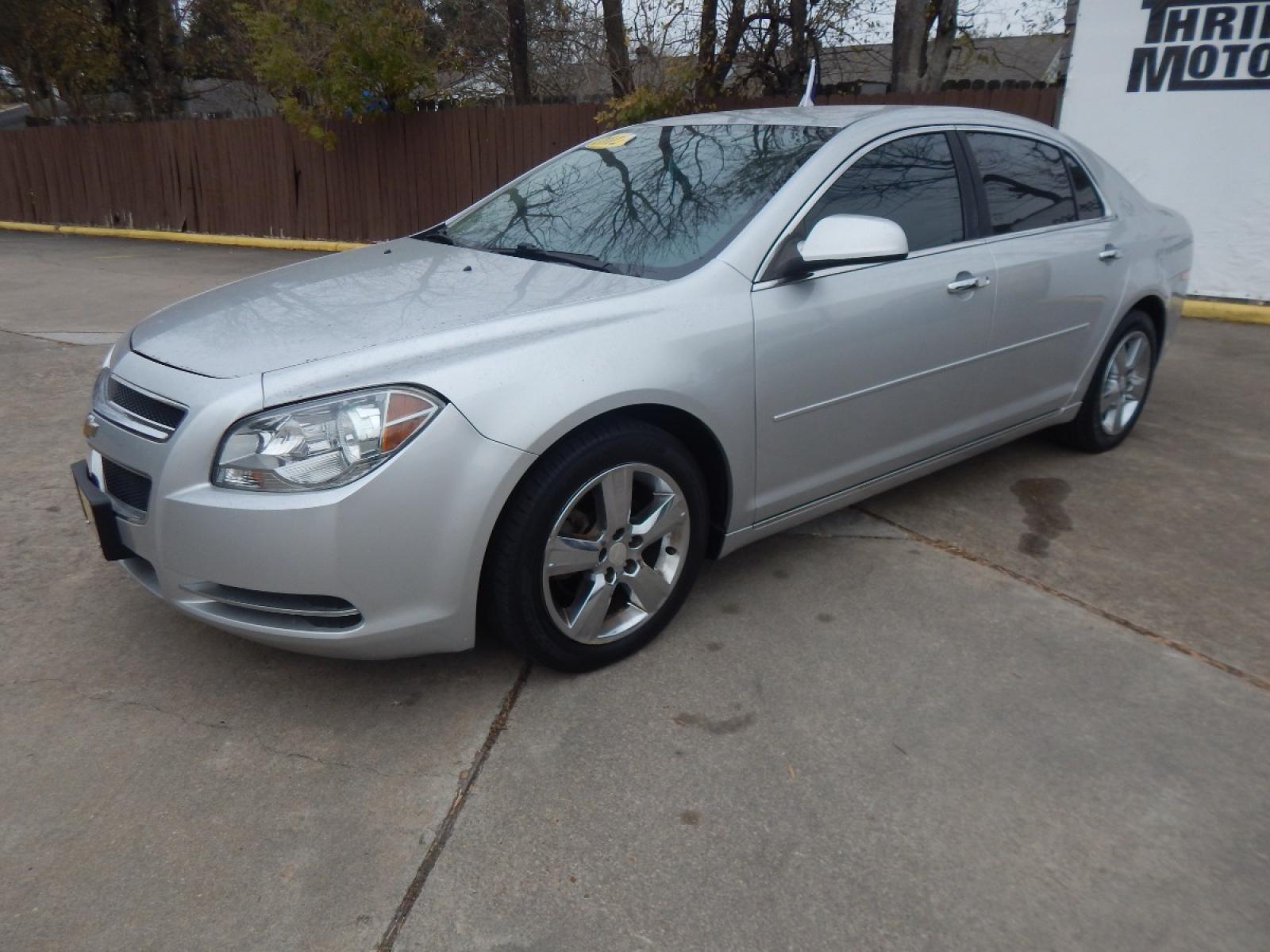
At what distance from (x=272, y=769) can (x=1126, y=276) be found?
160 inches

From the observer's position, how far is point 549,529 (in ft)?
9.09

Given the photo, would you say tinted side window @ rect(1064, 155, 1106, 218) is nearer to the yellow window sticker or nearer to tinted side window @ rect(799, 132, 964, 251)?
tinted side window @ rect(799, 132, 964, 251)

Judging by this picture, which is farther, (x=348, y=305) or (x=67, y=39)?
(x=67, y=39)

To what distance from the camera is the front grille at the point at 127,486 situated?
107 inches

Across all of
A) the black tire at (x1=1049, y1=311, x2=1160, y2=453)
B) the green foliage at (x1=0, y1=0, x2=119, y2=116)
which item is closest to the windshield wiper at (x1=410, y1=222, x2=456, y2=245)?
the black tire at (x1=1049, y1=311, x2=1160, y2=453)

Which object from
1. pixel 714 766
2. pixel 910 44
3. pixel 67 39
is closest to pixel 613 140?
pixel 714 766

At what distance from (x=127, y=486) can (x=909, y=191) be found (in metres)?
2.77

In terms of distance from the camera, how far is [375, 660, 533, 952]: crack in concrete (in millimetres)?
2164

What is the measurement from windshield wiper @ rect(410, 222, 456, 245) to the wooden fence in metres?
6.59

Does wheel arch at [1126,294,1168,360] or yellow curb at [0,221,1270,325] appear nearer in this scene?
wheel arch at [1126,294,1168,360]

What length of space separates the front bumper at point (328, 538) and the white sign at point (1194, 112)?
7.84 m

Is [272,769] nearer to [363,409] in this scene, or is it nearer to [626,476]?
[363,409]

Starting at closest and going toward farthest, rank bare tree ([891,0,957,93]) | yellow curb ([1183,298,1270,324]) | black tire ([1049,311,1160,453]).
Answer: black tire ([1049,311,1160,453]) → yellow curb ([1183,298,1270,324]) → bare tree ([891,0,957,93])

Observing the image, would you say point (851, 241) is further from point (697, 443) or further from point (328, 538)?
point (328, 538)
